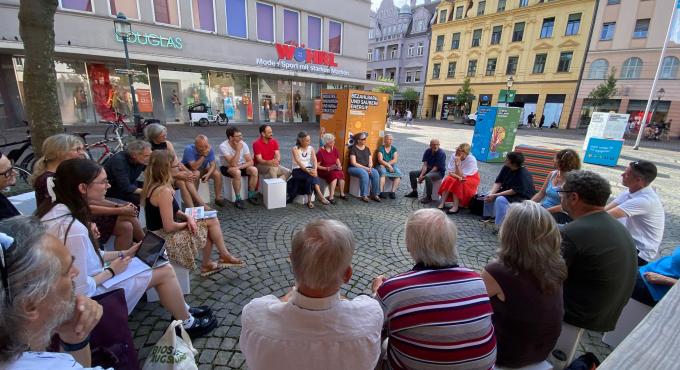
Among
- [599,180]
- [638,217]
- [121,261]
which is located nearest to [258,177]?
[121,261]

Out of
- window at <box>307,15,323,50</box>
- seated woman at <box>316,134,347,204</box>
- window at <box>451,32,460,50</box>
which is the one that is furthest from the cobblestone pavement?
window at <box>451,32,460,50</box>

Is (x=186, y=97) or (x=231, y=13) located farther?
(x=186, y=97)

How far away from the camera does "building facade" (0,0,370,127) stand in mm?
12547

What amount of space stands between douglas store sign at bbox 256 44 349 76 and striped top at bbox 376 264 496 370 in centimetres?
1788

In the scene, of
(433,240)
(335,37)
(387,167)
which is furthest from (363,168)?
(335,37)

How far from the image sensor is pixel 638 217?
3.09 metres

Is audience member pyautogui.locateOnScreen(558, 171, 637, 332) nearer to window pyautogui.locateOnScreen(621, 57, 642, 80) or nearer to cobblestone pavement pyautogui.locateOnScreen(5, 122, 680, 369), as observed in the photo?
cobblestone pavement pyautogui.locateOnScreen(5, 122, 680, 369)

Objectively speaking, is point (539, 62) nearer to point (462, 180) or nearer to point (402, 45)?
point (402, 45)

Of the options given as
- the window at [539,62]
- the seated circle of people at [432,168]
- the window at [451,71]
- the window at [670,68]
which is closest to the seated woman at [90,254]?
the seated circle of people at [432,168]

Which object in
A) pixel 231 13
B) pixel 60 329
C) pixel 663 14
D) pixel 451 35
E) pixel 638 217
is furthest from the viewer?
pixel 451 35

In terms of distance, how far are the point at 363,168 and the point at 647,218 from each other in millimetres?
4107

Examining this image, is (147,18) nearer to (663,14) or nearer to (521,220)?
(521,220)

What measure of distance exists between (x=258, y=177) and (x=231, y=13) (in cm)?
1387

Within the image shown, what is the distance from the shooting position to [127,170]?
12.8 feet
